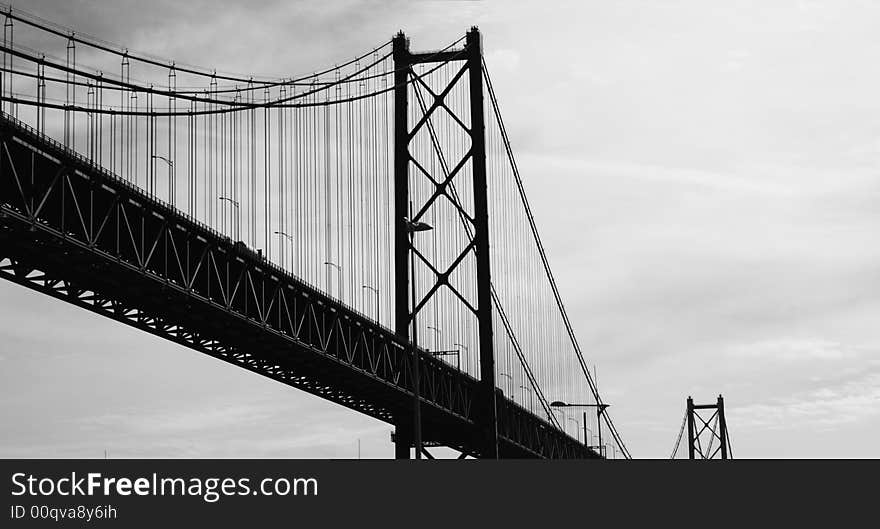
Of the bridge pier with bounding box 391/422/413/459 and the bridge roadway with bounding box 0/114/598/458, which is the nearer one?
the bridge roadway with bounding box 0/114/598/458

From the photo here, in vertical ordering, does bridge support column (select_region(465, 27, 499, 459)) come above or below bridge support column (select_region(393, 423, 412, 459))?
above

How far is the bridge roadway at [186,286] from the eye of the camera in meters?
45.1

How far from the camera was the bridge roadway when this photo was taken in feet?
148

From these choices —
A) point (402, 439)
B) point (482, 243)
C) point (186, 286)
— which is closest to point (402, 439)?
point (402, 439)

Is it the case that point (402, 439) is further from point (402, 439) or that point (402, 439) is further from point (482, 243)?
point (482, 243)

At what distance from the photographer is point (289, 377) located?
2516 inches

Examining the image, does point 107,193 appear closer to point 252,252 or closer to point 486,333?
point 252,252

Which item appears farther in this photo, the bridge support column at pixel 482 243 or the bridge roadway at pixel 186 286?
the bridge support column at pixel 482 243

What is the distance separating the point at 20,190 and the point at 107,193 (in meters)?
3.51

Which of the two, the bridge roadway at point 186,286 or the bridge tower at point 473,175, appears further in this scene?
the bridge tower at point 473,175

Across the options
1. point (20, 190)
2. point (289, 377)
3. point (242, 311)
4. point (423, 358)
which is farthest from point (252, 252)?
point (423, 358)

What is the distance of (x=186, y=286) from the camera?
51938 millimetres

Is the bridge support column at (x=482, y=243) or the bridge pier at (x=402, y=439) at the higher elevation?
the bridge support column at (x=482, y=243)
